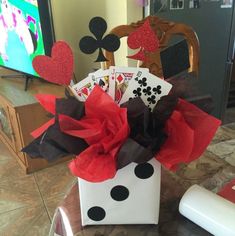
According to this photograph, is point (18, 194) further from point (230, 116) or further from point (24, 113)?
point (230, 116)

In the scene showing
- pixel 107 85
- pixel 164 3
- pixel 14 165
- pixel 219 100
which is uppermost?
pixel 164 3

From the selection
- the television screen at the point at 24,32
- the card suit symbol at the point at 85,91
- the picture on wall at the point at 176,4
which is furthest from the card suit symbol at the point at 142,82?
the picture on wall at the point at 176,4

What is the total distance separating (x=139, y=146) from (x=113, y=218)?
19 centimetres

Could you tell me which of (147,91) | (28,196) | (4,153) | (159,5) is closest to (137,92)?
(147,91)

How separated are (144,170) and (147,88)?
16 centimetres

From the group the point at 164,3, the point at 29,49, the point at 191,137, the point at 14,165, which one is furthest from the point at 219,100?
the point at 191,137

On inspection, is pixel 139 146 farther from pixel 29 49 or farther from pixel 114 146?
pixel 29 49

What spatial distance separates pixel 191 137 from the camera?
1.60 ft

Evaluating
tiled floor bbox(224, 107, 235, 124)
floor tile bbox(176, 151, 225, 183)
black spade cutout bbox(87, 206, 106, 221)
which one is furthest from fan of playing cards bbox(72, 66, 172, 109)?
tiled floor bbox(224, 107, 235, 124)

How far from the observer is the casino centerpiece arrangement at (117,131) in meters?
0.49

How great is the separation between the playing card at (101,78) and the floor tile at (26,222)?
118 centimetres

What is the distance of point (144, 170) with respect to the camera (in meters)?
0.51

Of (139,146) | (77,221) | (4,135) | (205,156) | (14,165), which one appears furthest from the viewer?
(4,135)

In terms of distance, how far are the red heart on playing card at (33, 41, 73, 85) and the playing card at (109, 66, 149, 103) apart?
0.08m
